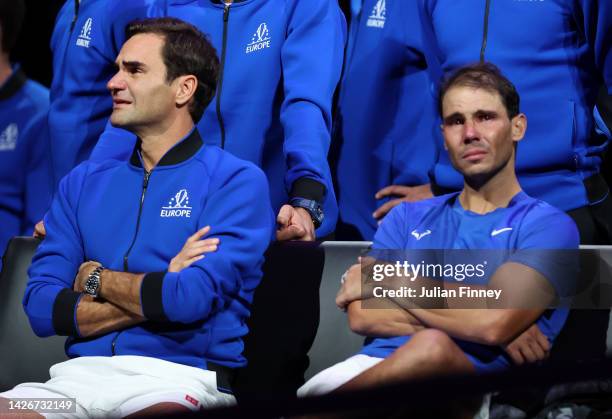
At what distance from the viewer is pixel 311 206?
2.41 metres

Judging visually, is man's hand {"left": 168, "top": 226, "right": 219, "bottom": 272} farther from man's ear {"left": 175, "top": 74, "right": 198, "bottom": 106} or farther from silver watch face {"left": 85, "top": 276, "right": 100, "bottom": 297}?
man's ear {"left": 175, "top": 74, "right": 198, "bottom": 106}

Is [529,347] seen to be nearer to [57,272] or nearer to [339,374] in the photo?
[339,374]

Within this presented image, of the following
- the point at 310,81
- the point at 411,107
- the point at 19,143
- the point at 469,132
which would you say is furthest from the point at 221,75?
the point at 19,143

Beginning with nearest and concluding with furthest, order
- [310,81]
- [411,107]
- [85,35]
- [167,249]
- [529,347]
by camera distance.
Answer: [529,347]
[167,249]
[310,81]
[411,107]
[85,35]

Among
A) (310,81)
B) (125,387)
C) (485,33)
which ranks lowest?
(125,387)

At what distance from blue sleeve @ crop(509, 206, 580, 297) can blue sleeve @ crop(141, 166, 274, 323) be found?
0.61 m

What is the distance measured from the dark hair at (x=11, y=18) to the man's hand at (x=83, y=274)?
105 centimetres

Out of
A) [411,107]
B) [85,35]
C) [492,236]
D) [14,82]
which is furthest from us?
[14,82]

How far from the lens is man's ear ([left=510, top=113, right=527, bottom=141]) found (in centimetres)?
222

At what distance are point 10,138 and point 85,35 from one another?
456mm

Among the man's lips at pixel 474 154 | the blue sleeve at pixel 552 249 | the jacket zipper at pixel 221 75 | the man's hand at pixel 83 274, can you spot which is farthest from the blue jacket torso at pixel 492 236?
the man's hand at pixel 83 274

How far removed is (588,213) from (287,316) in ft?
2.58

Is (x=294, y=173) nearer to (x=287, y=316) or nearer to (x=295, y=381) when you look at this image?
(x=287, y=316)

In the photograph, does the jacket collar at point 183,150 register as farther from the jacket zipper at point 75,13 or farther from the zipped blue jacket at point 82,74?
the jacket zipper at point 75,13
